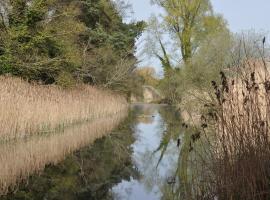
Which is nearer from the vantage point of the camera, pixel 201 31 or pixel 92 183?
pixel 92 183

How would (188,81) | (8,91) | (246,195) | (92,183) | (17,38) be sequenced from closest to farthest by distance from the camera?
(246,195), (92,183), (8,91), (17,38), (188,81)

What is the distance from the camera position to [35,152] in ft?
34.8

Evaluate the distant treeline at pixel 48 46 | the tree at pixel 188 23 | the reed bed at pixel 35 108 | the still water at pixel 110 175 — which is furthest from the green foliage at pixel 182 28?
the still water at pixel 110 175

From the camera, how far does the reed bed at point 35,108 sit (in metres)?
12.3

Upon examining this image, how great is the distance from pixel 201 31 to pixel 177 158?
2661 cm

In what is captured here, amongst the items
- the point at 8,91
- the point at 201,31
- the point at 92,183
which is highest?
the point at 201,31

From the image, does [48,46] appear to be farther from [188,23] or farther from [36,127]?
[188,23]

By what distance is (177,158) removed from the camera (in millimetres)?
10266

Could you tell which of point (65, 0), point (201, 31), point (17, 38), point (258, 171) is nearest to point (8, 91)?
point (17, 38)

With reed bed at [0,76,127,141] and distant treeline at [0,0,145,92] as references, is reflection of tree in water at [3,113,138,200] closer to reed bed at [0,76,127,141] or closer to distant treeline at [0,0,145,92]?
reed bed at [0,76,127,141]

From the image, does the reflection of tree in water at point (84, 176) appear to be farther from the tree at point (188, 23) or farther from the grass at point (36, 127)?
the tree at point (188, 23)

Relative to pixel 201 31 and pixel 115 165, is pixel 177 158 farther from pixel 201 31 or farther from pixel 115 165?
pixel 201 31

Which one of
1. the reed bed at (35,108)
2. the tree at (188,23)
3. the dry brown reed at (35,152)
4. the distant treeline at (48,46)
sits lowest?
the dry brown reed at (35,152)

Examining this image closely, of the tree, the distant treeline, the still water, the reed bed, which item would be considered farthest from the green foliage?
the still water
